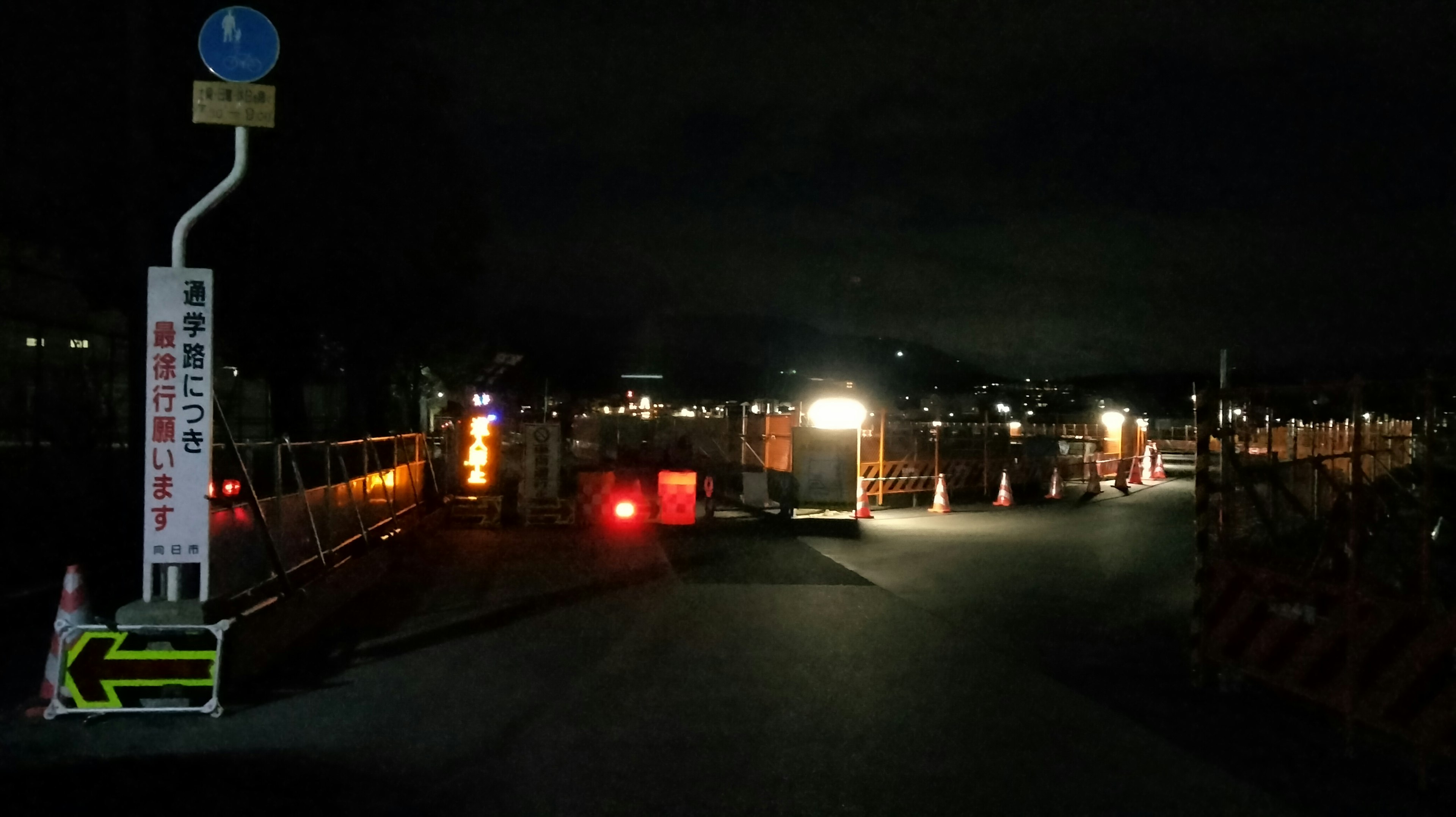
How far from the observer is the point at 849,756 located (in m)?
6.54

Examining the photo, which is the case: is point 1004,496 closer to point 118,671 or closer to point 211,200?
point 211,200

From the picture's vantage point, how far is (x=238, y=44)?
25.3 feet

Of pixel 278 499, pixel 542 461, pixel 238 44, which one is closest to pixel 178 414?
pixel 238 44

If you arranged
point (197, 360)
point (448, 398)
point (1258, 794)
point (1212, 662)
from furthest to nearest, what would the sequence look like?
→ point (448, 398), point (1212, 662), point (197, 360), point (1258, 794)

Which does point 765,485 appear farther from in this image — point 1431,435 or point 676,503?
point 1431,435

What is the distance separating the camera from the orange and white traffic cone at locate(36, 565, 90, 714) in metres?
7.32

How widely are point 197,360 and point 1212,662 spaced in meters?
7.88

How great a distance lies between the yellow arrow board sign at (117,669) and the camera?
23.7 ft

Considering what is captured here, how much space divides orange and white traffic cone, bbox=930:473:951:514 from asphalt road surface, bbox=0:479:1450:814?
968 cm

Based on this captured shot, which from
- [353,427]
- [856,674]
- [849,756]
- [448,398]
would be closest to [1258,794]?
[849,756]

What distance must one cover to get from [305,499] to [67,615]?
407 centimetres

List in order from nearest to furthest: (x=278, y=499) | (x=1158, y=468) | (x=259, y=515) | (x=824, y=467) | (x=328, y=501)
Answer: (x=259, y=515), (x=278, y=499), (x=328, y=501), (x=824, y=467), (x=1158, y=468)

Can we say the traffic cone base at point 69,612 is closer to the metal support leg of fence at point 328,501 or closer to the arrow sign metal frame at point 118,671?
the arrow sign metal frame at point 118,671

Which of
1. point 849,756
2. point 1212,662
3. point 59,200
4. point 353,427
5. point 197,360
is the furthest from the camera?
point 353,427
